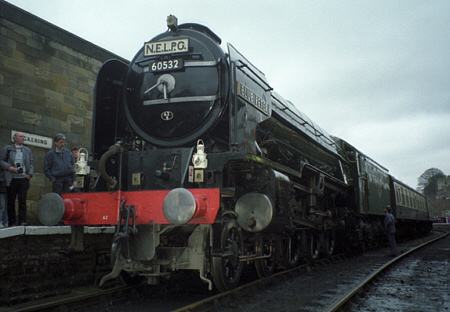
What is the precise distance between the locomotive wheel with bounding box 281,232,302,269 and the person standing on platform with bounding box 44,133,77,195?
323 centimetres

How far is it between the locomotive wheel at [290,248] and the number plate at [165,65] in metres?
3.01

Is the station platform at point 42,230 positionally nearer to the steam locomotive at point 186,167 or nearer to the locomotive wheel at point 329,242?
the steam locomotive at point 186,167

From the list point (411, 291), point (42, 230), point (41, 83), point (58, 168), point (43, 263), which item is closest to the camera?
point (42, 230)

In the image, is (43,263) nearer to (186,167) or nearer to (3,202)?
(3,202)

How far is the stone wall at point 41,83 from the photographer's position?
646 cm

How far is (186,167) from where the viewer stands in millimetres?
4207

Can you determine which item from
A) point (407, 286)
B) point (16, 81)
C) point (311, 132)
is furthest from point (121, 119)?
point (407, 286)

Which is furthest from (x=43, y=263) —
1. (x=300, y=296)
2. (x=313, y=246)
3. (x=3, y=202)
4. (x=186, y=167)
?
(x=313, y=246)

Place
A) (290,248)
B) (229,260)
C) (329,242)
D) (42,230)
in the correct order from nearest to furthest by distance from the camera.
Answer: (229,260)
(42,230)
(290,248)
(329,242)

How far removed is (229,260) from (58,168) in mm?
2630

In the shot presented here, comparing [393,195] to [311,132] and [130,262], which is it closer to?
[311,132]

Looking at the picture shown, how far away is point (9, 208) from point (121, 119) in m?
1.85

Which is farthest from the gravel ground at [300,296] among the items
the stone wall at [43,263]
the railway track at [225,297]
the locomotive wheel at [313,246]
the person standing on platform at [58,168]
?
the person standing on platform at [58,168]

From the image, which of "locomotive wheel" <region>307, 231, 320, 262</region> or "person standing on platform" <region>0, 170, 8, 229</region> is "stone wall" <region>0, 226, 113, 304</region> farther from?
"locomotive wheel" <region>307, 231, 320, 262</region>
